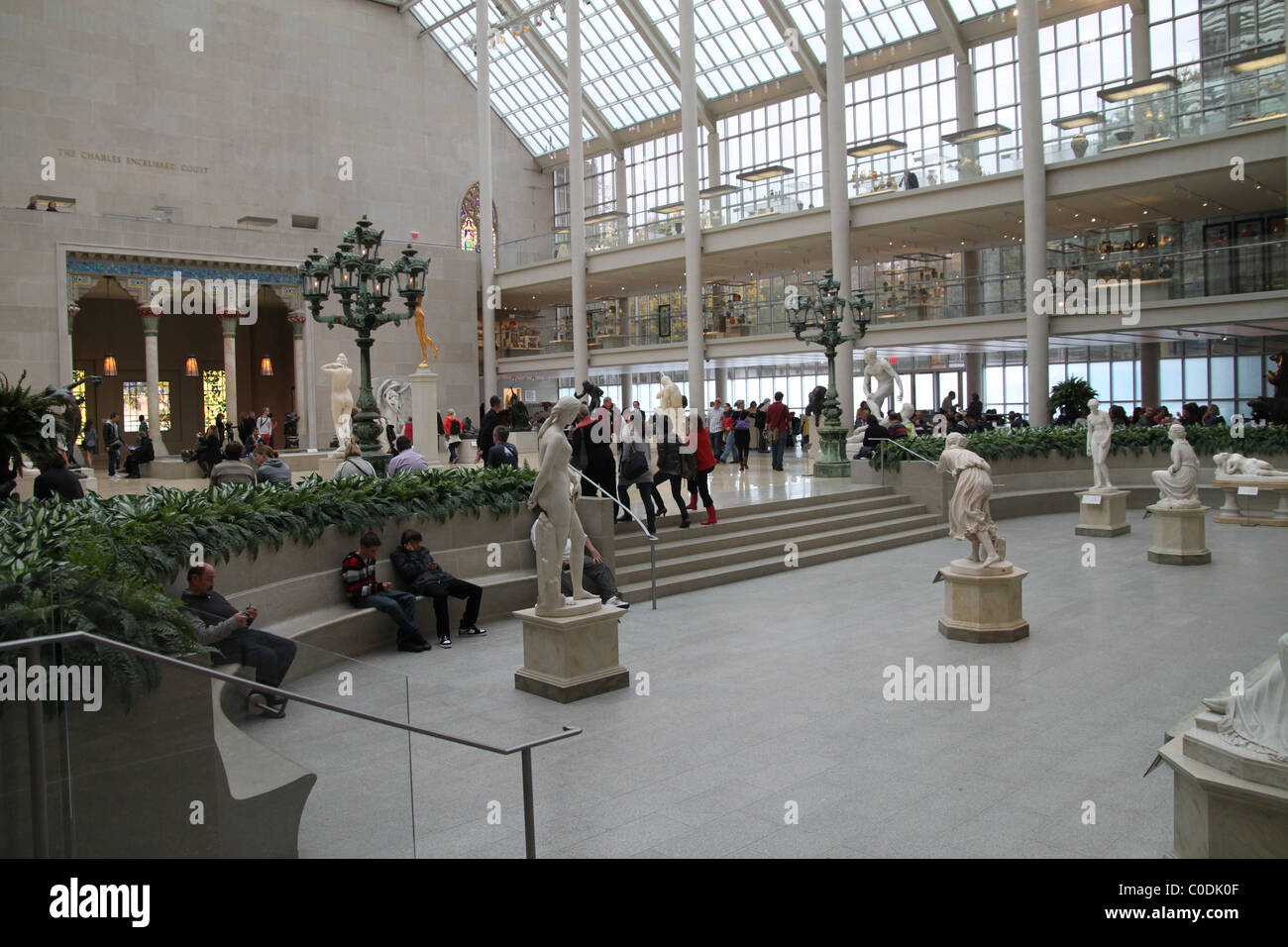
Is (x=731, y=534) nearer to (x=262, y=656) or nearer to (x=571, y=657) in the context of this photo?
(x=571, y=657)

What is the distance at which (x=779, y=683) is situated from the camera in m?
7.95

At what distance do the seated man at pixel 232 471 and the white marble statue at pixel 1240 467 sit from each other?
1508 centimetres

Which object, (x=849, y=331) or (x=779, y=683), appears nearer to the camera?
(x=779, y=683)

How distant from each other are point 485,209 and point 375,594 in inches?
1123

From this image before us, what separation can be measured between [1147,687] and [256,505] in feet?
25.0

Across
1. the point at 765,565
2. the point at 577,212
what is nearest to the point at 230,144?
the point at 577,212

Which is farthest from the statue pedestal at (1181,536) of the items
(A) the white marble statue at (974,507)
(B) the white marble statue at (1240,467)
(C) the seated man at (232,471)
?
(C) the seated man at (232,471)

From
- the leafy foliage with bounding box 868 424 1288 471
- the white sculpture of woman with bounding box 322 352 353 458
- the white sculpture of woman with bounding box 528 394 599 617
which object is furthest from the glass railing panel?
the white sculpture of woman with bounding box 322 352 353 458

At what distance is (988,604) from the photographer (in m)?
9.06

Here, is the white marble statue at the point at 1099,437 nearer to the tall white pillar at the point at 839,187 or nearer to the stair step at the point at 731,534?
the stair step at the point at 731,534

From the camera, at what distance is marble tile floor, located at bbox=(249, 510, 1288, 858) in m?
4.36

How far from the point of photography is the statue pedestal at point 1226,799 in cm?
355
